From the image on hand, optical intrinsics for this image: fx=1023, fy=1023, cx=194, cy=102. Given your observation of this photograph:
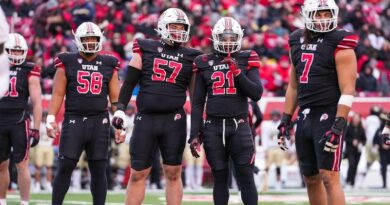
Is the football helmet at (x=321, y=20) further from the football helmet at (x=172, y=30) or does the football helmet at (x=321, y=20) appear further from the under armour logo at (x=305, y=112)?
the football helmet at (x=172, y=30)

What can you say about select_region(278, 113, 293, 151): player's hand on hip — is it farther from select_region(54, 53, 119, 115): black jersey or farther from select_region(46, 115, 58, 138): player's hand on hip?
select_region(46, 115, 58, 138): player's hand on hip

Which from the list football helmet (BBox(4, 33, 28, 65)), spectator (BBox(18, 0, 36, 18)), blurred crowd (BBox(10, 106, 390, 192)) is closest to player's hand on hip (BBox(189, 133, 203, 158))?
football helmet (BBox(4, 33, 28, 65))

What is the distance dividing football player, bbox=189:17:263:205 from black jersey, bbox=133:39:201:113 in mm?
160

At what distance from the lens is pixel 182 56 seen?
28.0 feet

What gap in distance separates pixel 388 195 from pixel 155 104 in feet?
21.0

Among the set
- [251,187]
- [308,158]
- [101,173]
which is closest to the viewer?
[308,158]

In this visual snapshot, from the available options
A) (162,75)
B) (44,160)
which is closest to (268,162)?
(44,160)

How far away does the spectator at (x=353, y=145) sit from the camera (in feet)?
53.8

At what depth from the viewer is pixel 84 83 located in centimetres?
906

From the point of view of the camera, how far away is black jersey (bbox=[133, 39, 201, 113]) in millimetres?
8406

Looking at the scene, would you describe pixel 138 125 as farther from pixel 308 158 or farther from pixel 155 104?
pixel 308 158

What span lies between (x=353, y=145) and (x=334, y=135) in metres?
Result: 9.29

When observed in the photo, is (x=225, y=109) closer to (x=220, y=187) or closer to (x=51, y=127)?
(x=220, y=187)

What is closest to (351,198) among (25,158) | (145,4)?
(25,158)
